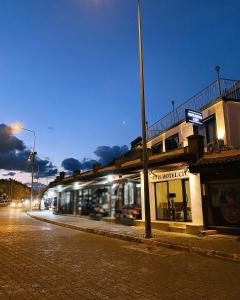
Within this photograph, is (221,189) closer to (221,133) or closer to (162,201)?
(221,133)

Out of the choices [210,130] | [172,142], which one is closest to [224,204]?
[210,130]

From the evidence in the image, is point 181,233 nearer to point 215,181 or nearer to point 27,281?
point 215,181

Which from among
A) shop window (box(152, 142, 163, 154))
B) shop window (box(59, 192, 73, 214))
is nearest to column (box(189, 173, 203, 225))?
shop window (box(152, 142, 163, 154))

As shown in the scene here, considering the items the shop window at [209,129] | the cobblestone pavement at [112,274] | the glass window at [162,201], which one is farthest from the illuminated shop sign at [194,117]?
the cobblestone pavement at [112,274]

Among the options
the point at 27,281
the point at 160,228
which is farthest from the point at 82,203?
the point at 27,281

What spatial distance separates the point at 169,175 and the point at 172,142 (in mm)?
4762

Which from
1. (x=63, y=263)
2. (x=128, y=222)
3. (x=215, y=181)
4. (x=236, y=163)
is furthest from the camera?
(x=128, y=222)

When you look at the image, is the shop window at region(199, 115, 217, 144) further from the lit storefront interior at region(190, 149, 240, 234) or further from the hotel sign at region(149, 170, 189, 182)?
the hotel sign at region(149, 170, 189, 182)

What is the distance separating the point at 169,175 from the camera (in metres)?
17.4

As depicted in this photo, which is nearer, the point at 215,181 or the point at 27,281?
the point at 27,281

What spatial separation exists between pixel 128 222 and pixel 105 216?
455 centimetres

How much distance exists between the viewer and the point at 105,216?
81.0ft

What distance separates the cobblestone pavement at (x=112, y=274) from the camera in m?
5.92

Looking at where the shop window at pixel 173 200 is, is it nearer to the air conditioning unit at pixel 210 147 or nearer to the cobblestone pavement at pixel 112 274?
the air conditioning unit at pixel 210 147
